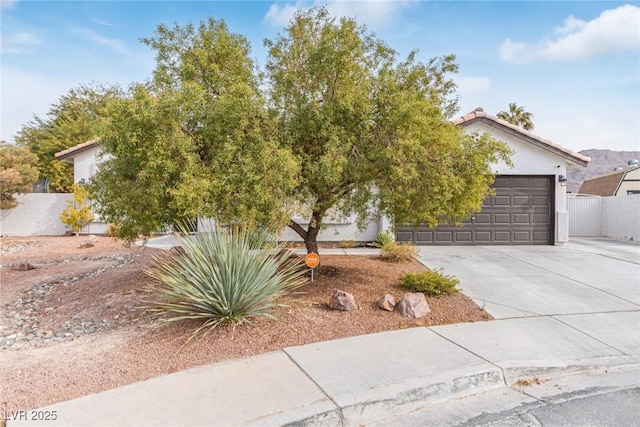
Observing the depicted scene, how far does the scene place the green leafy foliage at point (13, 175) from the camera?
608 inches

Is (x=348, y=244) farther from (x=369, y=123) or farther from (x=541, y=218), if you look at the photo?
(x=369, y=123)

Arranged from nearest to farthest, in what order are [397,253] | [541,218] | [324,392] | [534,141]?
[324,392] < [397,253] < [534,141] < [541,218]

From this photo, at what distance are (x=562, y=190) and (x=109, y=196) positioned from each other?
45.1ft

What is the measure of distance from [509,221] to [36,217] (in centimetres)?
1926

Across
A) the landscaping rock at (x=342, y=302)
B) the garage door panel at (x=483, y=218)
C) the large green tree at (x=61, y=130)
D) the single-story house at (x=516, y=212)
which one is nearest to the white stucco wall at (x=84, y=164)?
the large green tree at (x=61, y=130)

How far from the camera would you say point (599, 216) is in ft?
55.4

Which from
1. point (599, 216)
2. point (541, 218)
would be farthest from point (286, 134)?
point (599, 216)

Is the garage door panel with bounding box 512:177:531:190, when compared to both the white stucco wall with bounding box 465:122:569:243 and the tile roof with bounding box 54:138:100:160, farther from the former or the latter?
the tile roof with bounding box 54:138:100:160

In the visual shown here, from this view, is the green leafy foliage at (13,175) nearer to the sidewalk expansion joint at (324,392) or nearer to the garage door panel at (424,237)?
the garage door panel at (424,237)

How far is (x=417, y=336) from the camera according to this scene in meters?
4.98

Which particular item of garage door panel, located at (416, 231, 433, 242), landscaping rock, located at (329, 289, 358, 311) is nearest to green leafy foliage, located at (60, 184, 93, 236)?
garage door panel, located at (416, 231, 433, 242)

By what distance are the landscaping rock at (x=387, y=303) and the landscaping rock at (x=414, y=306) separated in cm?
12

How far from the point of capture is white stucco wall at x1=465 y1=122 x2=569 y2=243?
42.9 ft

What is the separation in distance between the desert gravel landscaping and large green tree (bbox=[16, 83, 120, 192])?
14.1m
